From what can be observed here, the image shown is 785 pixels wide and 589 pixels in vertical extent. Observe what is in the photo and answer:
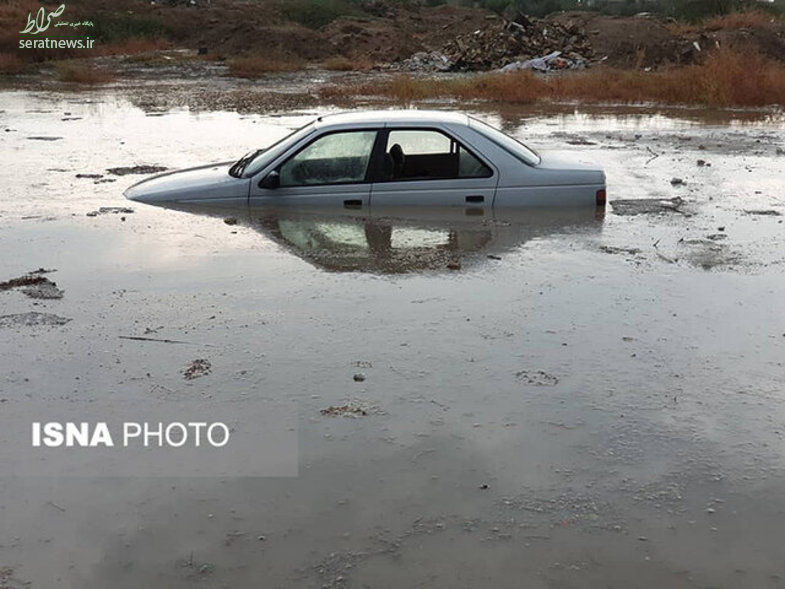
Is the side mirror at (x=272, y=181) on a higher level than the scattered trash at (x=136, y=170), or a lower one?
higher

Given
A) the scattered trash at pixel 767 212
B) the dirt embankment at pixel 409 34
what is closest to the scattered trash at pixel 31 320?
the scattered trash at pixel 767 212

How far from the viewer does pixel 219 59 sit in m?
45.5

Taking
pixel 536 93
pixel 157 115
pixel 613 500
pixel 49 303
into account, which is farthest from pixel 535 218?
pixel 536 93

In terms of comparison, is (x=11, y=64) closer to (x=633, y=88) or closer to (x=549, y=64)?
(x=549, y=64)

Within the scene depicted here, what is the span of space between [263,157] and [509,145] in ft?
8.80

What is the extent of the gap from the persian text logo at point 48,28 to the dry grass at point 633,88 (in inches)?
863

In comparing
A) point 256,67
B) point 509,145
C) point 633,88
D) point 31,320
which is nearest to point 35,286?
point 31,320

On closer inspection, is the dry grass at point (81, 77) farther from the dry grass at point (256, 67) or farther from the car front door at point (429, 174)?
the car front door at point (429, 174)

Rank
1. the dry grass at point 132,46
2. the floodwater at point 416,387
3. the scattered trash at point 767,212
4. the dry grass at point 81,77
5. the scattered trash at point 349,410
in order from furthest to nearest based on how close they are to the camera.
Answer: the dry grass at point 132,46
the dry grass at point 81,77
the scattered trash at point 767,212
the scattered trash at point 349,410
the floodwater at point 416,387

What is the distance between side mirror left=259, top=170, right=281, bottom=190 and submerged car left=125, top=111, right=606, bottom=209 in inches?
0.4

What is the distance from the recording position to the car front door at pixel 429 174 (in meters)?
9.75

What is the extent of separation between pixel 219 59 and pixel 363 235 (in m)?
38.4

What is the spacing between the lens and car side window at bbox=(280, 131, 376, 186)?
9.69 metres

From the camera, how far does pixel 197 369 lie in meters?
6.21
